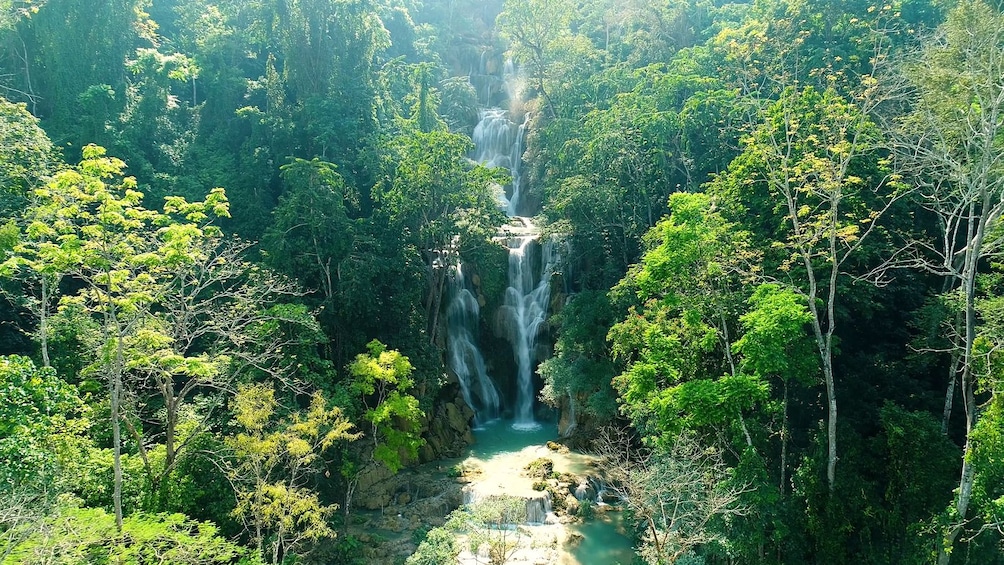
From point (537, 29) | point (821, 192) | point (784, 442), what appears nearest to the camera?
point (784, 442)

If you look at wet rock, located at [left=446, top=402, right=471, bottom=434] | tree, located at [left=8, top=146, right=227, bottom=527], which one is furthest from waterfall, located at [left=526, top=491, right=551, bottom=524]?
tree, located at [left=8, top=146, right=227, bottom=527]

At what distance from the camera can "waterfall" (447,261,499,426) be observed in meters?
23.9

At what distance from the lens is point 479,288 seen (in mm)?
24844

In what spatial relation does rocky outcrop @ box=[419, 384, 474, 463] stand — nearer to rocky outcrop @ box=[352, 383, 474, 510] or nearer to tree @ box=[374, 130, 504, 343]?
rocky outcrop @ box=[352, 383, 474, 510]

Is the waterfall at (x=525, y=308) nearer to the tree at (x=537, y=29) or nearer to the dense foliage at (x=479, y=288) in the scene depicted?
the dense foliage at (x=479, y=288)

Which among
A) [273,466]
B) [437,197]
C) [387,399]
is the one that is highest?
[437,197]

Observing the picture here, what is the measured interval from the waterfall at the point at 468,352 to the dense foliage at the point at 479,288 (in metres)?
0.83

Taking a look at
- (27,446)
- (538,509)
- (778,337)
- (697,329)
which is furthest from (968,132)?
(27,446)

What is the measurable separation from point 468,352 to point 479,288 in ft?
9.37

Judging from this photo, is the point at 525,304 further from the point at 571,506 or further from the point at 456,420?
the point at 571,506

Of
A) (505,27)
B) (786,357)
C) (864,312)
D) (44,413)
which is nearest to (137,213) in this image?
(44,413)

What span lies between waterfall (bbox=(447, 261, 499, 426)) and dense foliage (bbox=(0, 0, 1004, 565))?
834 millimetres

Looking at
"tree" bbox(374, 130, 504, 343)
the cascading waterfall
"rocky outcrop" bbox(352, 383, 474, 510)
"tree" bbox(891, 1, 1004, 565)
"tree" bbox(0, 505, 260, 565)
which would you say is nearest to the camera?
"tree" bbox(0, 505, 260, 565)

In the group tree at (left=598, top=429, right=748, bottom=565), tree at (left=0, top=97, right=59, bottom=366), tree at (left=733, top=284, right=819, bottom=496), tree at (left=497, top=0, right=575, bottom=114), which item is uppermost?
tree at (left=497, top=0, right=575, bottom=114)
